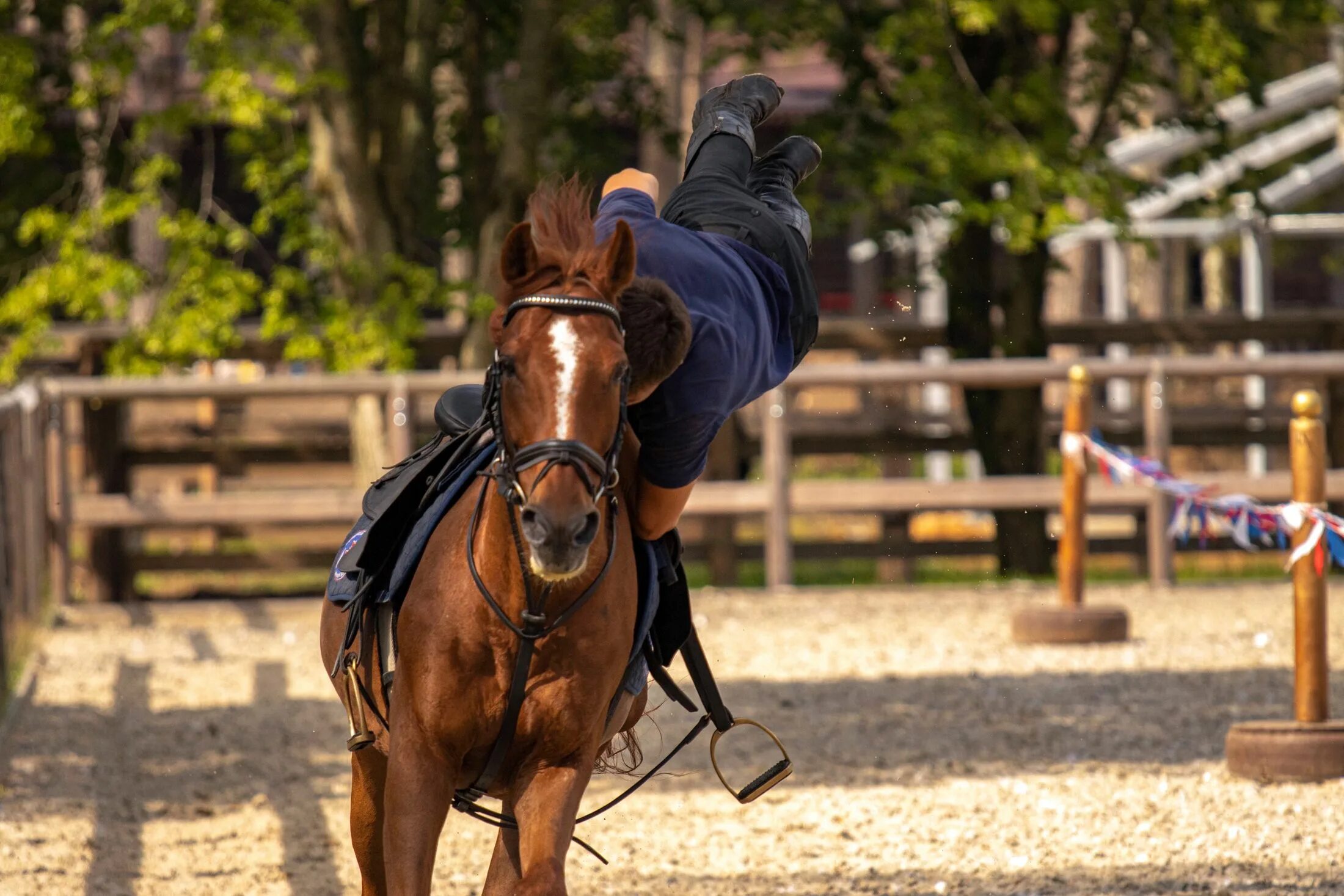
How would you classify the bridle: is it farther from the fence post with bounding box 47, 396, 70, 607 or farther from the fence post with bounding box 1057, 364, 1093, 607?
the fence post with bounding box 47, 396, 70, 607

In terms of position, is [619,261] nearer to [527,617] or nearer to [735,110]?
[527,617]

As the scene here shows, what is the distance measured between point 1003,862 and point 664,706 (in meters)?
3.35

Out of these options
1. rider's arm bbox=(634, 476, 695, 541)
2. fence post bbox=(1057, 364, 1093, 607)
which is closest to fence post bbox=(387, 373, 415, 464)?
fence post bbox=(1057, 364, 1093, 607)

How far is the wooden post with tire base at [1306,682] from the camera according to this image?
258 inches

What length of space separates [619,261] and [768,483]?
908 cm

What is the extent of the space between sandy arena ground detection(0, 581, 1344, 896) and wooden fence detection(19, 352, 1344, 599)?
966mm

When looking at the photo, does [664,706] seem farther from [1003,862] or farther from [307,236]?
[307,236]

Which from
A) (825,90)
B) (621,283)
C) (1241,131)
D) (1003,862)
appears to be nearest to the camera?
(621,283)

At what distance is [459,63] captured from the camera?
1449cm

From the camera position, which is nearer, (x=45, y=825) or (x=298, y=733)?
(x=45, y=825)

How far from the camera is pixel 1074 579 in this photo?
9938 millimetres

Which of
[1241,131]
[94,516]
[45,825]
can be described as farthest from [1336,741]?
[1241,131]

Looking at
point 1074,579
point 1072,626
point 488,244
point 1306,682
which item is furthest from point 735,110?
point 488,244

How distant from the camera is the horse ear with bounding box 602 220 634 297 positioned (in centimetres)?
330
